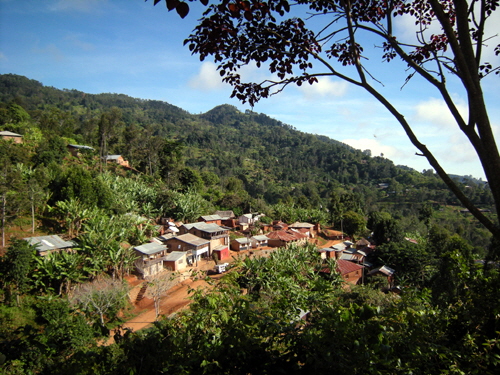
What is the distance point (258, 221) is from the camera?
1485 inches

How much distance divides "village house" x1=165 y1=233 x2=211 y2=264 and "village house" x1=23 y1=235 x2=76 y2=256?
7.91m

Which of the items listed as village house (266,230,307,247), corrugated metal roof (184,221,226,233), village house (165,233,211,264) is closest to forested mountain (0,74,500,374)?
village house (165,233,211,264)

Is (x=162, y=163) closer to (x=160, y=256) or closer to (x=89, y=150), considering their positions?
(x=89, y=150)

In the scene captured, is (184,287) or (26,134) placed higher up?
(26,134)

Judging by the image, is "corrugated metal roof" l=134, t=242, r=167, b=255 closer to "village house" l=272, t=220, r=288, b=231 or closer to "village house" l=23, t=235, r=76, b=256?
"village house" l=23, t=235, r=76, b=256

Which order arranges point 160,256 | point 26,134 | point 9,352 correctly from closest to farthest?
point 9,352 < point 160,256 < point 26,134

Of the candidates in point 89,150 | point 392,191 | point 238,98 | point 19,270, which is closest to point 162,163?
point 89,150

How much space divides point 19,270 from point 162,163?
28.3 meters

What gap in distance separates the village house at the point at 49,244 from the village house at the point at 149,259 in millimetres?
4082

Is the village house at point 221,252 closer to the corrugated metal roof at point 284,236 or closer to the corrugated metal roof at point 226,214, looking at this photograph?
the corrugated metal roof at point 284,236

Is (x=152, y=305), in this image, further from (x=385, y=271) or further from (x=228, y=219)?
(x=228, y=219)

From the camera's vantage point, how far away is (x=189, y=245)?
2344 centimetres

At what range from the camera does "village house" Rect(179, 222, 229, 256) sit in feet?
87.1

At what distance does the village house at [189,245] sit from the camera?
2343 cm
